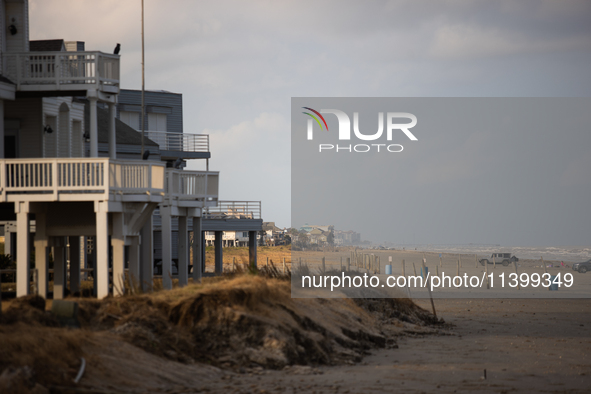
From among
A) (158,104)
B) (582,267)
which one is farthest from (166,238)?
(582,267)

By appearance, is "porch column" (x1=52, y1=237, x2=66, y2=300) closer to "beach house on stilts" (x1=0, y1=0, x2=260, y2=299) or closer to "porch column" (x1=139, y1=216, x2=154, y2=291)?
"beach house on stilts" (x1=0, y1=0, x2=260, y2=299)

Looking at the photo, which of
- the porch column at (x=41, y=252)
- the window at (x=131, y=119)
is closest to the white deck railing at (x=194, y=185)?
the porch column at (x=41, y=252)

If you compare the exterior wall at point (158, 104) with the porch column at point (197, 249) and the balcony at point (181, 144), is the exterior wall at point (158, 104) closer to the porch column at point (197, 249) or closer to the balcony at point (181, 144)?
the balcony at point (181, 144)

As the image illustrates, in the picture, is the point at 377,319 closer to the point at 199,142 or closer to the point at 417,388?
the point at 417,388

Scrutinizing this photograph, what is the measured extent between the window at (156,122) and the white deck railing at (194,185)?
1776cm


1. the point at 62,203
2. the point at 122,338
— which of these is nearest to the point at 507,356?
the point at 122,338

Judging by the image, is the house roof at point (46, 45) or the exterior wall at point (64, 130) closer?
the exterior wall at point (64, 130)

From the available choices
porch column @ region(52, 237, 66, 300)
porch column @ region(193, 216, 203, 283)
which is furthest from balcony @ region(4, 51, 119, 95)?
porch column @ region(193, 216, 203, 283)

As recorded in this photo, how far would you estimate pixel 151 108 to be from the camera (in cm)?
3953

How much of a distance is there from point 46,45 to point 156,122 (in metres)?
17.3

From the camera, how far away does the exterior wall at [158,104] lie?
39000mm

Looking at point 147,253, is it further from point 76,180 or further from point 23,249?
point 76,180

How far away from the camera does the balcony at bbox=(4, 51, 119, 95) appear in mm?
19125

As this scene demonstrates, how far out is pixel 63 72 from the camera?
1933 cm
